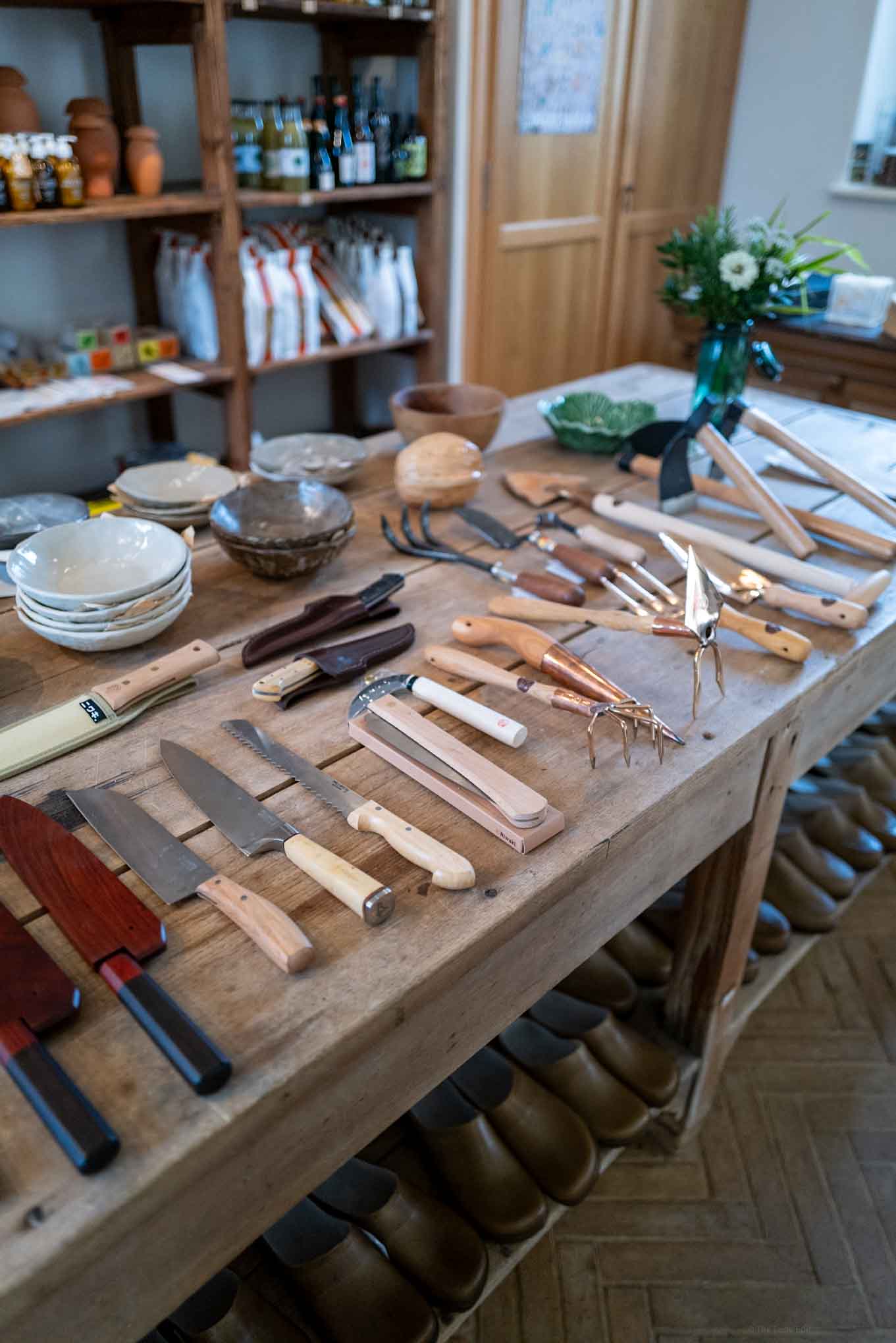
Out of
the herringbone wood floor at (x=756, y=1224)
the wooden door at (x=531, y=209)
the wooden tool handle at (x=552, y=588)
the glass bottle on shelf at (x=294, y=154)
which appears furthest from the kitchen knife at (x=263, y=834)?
the wooden door at (x=531, y=209)

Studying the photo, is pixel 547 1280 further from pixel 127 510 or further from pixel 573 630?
pixel 127 510

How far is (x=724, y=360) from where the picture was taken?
1804 mm

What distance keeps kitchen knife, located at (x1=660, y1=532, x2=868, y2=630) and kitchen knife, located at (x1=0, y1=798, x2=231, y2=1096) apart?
0.73m

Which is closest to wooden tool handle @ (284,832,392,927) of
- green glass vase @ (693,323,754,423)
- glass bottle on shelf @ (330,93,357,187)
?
green glass vase @ (693,323,754,423)

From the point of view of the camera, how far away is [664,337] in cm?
446

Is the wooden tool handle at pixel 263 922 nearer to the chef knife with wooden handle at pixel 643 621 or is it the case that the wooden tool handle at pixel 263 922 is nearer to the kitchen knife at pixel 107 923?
the kitchen knife at pixel 107 923

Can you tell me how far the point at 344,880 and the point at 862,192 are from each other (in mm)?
4136

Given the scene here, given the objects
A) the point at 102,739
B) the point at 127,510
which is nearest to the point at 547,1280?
the point at 102,739

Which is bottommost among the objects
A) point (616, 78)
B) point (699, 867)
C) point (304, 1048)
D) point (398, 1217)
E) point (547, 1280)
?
point (547, 1280)

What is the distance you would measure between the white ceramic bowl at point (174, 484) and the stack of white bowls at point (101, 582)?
235mm

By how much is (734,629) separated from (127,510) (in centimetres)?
90

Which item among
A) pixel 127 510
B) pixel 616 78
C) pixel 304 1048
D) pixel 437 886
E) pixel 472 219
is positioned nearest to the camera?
pixel 304 1048

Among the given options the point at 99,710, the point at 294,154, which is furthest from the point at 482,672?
the point at 294,154

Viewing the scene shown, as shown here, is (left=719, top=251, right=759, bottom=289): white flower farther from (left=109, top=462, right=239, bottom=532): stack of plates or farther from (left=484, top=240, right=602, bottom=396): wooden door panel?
(left=484, top=240, right=602, bottom=396): wooden door panel
